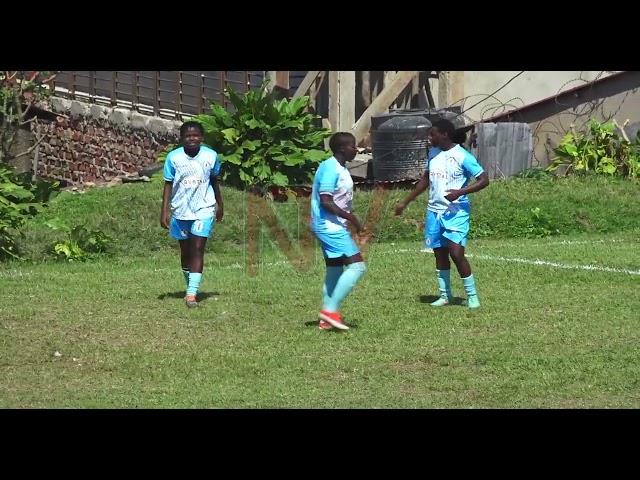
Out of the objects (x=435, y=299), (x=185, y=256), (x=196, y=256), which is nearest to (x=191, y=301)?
(x=196, y=256)

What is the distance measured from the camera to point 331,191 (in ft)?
32.1

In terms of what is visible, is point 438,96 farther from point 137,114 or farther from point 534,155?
point 137,114

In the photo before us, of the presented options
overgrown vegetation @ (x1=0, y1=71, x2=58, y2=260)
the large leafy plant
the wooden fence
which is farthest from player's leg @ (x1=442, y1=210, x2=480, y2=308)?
the wooden fence

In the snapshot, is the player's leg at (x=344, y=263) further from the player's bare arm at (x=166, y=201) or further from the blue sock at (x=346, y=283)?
the player's bare arm at (x=166, y=201)

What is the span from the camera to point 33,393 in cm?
850

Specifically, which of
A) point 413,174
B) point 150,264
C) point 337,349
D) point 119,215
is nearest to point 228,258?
point 150,264

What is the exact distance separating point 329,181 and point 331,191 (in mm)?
84

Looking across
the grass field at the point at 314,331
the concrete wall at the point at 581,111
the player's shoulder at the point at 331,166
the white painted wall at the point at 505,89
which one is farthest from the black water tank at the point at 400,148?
the player's shoulder at the point at 331,166

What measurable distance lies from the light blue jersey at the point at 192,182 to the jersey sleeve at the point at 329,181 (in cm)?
182

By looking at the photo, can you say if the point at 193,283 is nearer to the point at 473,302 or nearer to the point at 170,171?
the point at 170,171

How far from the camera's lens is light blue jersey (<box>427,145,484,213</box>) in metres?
10.8

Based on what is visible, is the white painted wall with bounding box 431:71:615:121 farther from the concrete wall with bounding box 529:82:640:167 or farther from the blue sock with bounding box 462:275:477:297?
the blue sock with bounding box 462:275:477:297

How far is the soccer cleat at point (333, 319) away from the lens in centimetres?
1013

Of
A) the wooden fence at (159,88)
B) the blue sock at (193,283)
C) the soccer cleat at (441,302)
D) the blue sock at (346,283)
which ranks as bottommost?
the soccer cleat at (441,302)
